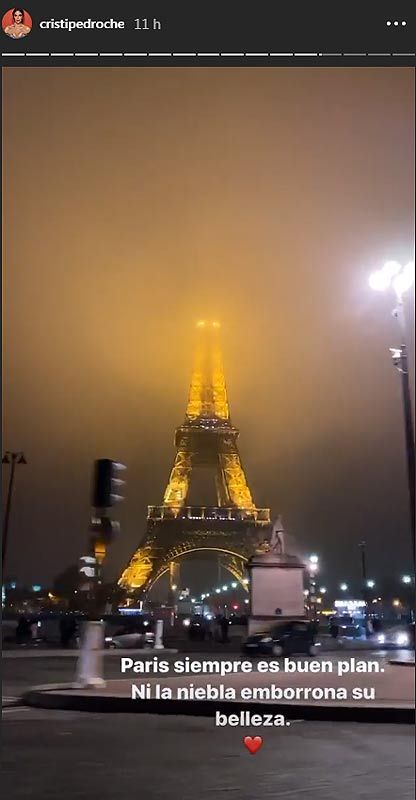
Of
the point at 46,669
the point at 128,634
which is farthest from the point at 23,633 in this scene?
the point at 46,669

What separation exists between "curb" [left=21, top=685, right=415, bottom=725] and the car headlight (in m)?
9.28

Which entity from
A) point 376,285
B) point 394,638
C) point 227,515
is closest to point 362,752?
point 376,285

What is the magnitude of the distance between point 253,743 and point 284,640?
4.74 m

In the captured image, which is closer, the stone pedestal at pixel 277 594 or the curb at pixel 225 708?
the curb at pixel 225 708

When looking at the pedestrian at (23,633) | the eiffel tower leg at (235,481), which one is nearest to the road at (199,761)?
the pedestrian at (23,633)

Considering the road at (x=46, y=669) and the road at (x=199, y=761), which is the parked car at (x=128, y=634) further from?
the road at (x=199, y=761)

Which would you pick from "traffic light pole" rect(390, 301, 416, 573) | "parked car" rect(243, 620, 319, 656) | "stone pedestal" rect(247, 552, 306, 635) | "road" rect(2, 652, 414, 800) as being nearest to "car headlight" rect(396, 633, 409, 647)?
"stone pedestal" rect(247, 552, 306, 635)

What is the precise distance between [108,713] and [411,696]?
2456mm

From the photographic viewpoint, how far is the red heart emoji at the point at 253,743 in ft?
14.5

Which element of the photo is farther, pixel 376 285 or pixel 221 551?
pixel 221 551

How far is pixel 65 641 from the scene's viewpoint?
21.2 m

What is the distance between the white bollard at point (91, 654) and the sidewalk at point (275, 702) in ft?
2.97
